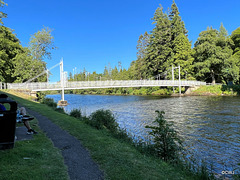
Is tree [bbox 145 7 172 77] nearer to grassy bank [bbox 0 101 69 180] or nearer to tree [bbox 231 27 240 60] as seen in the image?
tree [bbox 231 27 240 60]

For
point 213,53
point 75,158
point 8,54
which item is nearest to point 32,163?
point 75,158

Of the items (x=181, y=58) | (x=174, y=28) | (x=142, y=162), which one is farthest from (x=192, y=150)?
(x=174, y=28)

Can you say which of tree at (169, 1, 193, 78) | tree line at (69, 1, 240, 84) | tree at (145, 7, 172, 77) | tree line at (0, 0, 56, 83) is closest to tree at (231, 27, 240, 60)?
tree line at (69, 1, 240, 84)

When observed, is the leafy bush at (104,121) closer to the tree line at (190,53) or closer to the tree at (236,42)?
the tree line at (190,53)

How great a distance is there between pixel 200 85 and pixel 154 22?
25170 mm

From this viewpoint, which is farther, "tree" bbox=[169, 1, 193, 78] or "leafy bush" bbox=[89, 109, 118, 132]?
"tree" bbox=[169, 1, 193, 78]

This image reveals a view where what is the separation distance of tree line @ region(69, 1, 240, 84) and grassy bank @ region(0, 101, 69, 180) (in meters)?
45.2

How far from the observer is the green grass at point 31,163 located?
3.54m

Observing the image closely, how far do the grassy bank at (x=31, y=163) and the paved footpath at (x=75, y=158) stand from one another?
0.19 m

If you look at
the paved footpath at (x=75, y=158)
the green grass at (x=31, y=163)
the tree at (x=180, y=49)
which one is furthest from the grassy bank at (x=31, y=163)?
the tree at (x=180, y=49)

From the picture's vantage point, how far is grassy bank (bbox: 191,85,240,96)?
37.3 metres

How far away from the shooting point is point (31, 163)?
13.4 ft

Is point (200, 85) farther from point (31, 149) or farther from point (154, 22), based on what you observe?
point (31, 149)

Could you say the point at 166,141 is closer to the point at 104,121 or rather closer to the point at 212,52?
the point at 104,121
